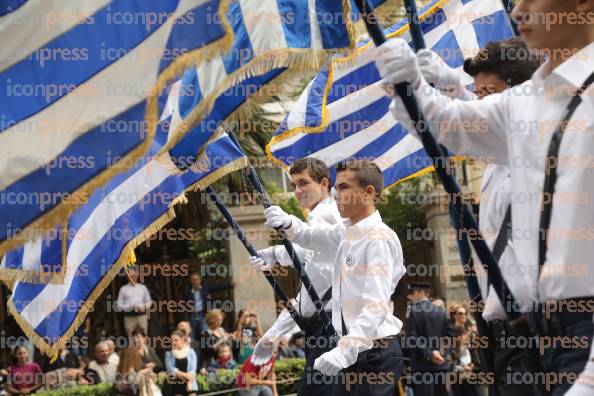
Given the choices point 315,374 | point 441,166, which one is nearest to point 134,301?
point 315,374

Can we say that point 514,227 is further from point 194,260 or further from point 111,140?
point 194,260

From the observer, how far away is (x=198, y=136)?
644cm

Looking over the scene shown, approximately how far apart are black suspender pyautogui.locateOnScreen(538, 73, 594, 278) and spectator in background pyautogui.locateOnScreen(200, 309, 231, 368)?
34.1 feet

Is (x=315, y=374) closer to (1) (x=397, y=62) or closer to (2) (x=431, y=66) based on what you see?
(2) (x=431, y=66)

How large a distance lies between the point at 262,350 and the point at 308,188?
4.38ft

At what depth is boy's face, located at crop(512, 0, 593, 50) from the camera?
155 inches

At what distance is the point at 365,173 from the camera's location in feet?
22.5

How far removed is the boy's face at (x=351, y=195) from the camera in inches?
269

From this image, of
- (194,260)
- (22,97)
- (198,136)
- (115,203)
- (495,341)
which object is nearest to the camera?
(495,341)

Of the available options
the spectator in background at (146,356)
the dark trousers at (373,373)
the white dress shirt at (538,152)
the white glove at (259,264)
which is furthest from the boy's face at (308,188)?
the spectator in background at (146,356)

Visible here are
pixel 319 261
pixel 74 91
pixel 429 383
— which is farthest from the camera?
pixel 429 383

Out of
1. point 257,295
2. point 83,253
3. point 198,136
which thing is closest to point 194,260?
point 257,295

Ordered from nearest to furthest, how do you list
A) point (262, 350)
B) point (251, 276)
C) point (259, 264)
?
point (259, 264), point (262, 350), point (251, 276)

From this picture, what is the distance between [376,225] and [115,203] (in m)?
1.95
